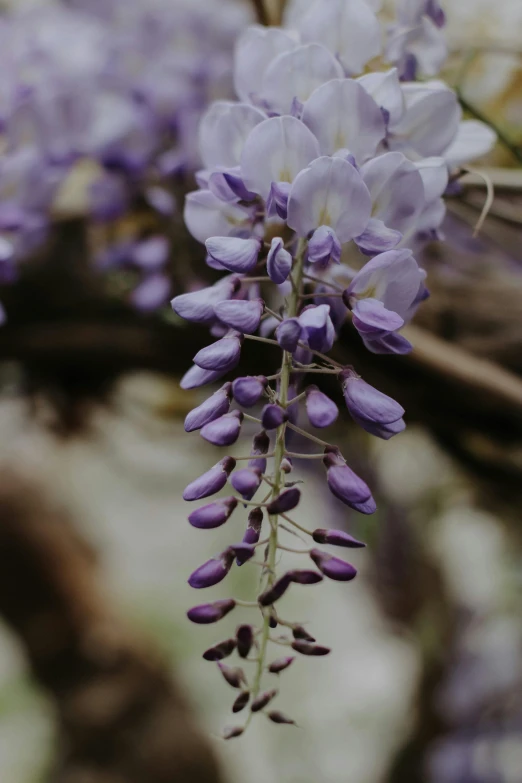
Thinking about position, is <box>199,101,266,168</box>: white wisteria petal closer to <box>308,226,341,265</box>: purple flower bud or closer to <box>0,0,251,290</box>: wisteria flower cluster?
<box>308,226,341,265</box>: purple flower bud

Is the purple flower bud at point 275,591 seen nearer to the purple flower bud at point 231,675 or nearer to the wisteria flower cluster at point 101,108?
the purple flower bud at point 231,675

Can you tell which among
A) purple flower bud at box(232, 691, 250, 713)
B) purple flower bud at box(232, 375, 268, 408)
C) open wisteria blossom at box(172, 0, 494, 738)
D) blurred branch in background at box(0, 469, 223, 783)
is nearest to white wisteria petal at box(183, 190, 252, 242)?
open wisteria blossom at box(172, 0, 494, 738)

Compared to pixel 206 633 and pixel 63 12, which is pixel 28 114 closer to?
pixel 63 12

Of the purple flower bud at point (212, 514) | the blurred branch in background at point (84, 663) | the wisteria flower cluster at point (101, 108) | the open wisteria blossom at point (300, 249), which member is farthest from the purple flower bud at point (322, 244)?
the blurred branch in background at point (84, 663)

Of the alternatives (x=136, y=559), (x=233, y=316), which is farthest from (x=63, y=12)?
(x=136, y=559)

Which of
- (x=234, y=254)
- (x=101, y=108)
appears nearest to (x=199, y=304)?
(x=234, y=254)
